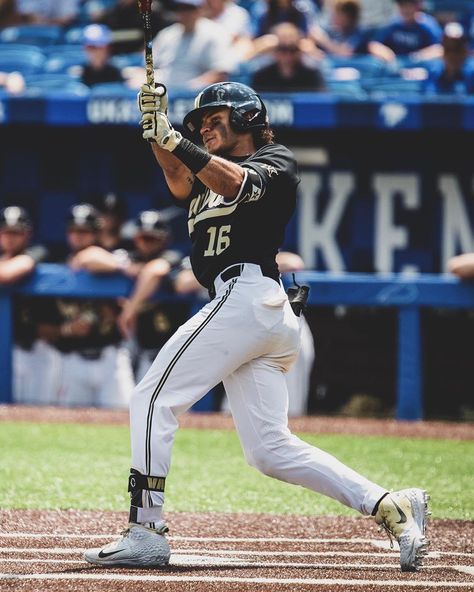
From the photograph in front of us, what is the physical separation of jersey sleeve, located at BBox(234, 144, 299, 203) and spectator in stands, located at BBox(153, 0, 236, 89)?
597 centimetres

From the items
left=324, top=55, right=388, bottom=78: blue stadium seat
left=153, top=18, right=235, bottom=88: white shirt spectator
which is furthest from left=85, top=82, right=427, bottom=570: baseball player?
left=324, top=55, right=388, bottom=78: blue stadium seat

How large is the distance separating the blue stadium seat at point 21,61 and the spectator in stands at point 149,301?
8.76 ft

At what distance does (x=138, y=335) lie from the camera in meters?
9.27

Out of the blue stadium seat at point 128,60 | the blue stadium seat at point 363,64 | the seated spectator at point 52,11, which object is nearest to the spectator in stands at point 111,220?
the blue stadium seat at point 128,60

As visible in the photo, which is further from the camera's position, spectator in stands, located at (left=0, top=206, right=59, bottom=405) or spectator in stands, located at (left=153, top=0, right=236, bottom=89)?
spectator in stands, located at (left=153, top=0, right=236, bottom=89)

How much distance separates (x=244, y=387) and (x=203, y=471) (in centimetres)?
245

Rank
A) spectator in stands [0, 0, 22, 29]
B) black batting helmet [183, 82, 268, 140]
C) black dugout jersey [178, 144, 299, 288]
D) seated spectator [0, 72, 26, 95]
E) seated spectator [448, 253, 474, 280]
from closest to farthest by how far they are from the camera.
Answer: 1. black dugout jersey [178, 144, 299, 288]
2. black batting helmet [183, 82, 268, 140]
3. seated spectator [448, 253, 474, 280]
4. seated spectator [0, 72, 26, 95]
5. spectator in stands [0, 0, 22, 29]

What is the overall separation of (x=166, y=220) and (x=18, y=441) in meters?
3.01

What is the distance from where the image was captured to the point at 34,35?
12.3 m

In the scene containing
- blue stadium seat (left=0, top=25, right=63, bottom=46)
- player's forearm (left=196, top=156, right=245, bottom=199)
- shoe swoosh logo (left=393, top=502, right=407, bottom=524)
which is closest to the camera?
player's forearm (left=196, top=156, right=245, bottom=199)

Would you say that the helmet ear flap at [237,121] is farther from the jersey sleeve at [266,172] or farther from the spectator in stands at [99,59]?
the spectator in stands at [99,59]

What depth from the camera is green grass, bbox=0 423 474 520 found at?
5730mm

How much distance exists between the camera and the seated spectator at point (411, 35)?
10852mm

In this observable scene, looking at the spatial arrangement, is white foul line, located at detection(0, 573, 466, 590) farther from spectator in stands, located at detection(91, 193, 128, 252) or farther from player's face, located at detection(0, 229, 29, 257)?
spectator in stands, located at detection(91, 193, 128, 252)
